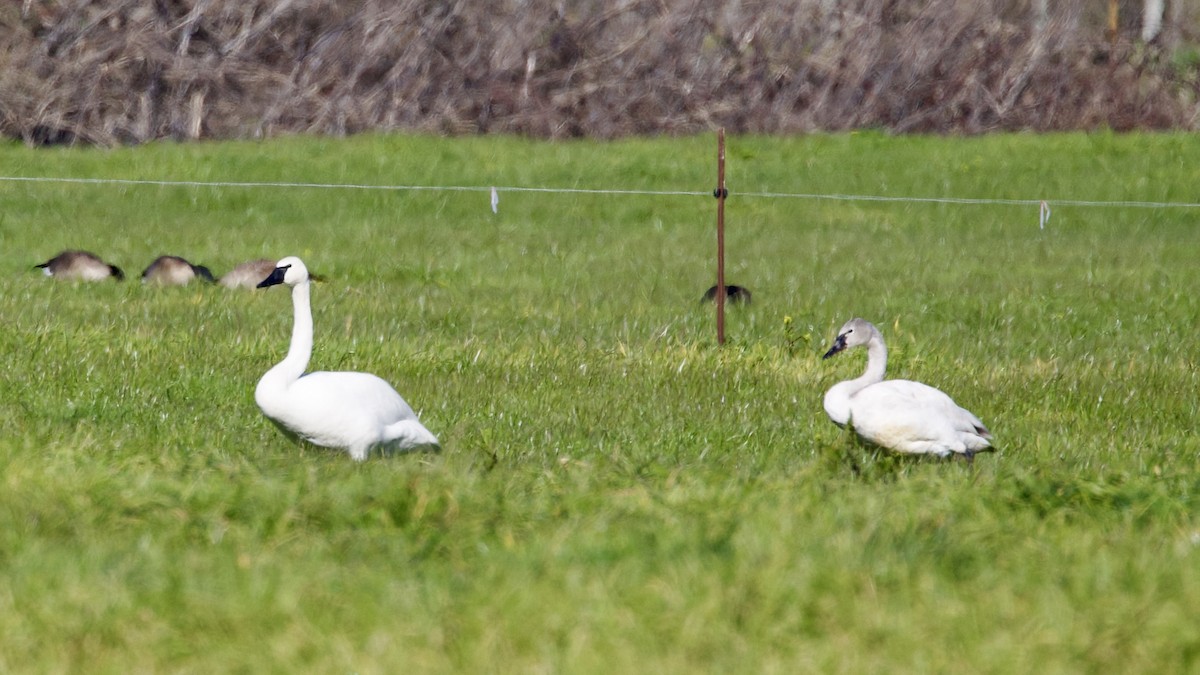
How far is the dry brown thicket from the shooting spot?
88.5 feet

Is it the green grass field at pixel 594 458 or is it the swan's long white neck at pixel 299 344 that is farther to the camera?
the swan's long white neck at pixel 299 344

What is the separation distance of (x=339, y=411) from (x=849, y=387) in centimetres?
269

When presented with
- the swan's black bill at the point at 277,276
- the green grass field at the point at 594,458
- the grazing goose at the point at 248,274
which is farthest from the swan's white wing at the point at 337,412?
the grazing goose at the point at 248,274

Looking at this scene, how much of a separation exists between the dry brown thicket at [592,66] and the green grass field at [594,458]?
18.0 ft

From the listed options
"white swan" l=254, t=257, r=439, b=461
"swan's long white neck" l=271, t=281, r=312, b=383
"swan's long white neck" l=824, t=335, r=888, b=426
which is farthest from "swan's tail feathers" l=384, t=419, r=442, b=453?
"swan's long white neck" l=824, t=335, r=888, b=426

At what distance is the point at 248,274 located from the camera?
1570 centimetres

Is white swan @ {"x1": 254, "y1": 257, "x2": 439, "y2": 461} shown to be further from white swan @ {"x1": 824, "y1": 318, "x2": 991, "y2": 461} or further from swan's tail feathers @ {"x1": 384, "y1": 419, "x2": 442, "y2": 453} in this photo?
white swan @ {"x1": 824, "y1": 318, "x2": 991, "y2": 461}

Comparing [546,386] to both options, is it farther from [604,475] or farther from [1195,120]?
[1195,120]

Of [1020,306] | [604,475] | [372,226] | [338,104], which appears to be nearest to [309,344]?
[604,475]

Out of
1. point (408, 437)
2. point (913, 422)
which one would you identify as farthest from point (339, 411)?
point (913, 422)

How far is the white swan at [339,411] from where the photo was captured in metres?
7.95

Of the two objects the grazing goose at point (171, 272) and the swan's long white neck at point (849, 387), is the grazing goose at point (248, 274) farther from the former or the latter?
the swan's long white neck at point (849, 387)

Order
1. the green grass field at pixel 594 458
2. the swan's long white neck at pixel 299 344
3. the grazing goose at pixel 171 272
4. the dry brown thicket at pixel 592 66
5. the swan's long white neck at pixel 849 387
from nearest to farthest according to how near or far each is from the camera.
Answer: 1. the green grass field at pixel 594 458
2. the swan's long white neck at pixel 299 344
3. the swan's long white neck at pixel 849 387
4. the grazing goose at pixel 171 272
5. the dry brown thicket at pixel 592 66

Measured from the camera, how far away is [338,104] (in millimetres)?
27281
